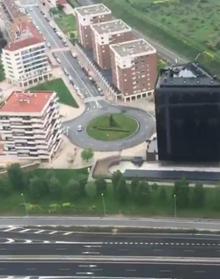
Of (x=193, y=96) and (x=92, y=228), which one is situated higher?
(x=193, y=96)

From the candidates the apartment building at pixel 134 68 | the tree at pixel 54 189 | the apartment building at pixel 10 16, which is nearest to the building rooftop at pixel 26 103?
the tree at pixel 54 189

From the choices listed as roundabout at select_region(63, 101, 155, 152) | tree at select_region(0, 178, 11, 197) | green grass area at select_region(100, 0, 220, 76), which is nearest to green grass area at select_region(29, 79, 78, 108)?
roundabout at select_region(63, 101, 155, 152)

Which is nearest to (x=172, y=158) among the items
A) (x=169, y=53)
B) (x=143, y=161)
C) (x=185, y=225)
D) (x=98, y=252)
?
(x=143, y=161)

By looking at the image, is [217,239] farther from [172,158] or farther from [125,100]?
[125,100]

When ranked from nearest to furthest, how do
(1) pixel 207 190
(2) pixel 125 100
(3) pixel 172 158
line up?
(1) pixel 207 190
(3) pixel 172 158
(2) pixel 125 100

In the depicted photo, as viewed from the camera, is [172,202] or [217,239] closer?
[217,239]

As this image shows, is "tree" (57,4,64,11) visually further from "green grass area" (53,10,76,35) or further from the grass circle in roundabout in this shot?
the grass circle in roundabout
